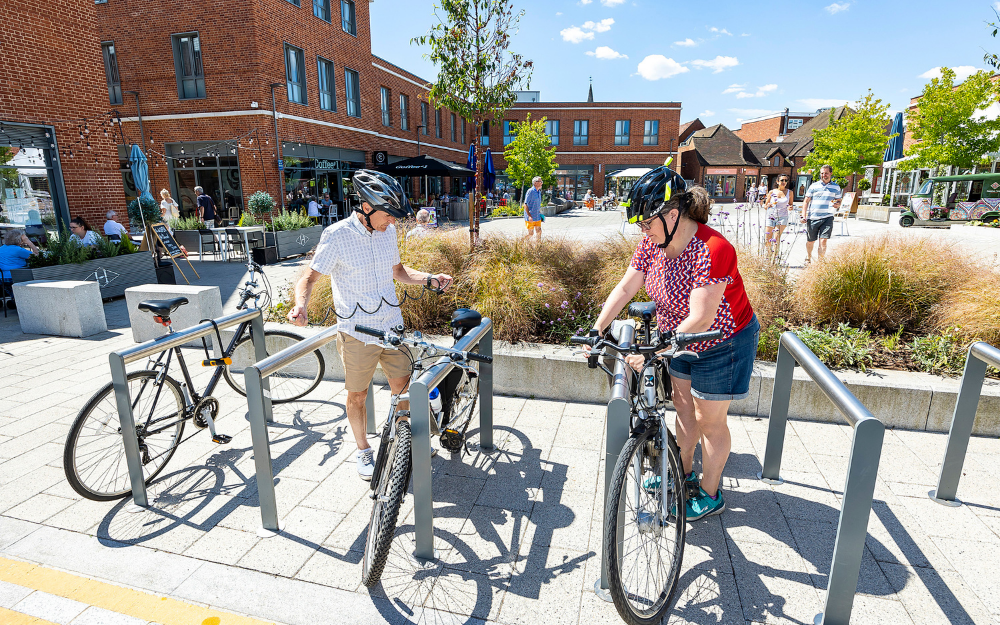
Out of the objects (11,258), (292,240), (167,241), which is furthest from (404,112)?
(11,258)

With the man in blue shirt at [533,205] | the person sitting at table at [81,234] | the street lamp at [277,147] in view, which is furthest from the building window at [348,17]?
the person sitting at table at [81,234]

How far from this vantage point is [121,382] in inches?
121

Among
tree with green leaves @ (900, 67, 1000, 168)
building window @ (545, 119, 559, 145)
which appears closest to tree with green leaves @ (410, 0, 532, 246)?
tree with green leaves @ (900, 67, 1000, 168)

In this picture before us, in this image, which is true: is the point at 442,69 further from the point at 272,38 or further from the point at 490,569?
the point at 272,38

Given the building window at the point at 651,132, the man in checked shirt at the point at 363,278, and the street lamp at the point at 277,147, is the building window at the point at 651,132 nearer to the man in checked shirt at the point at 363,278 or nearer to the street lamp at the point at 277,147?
the street lamp at the point at 277,147

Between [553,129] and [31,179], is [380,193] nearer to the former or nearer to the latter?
[31,179]

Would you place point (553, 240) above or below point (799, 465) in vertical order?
above

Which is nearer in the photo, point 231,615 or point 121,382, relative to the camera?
point 231,615

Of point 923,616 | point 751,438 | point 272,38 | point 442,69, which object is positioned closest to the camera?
point 923,616

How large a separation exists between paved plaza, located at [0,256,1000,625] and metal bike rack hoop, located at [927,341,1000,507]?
0.11m

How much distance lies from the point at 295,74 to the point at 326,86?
2108 mm

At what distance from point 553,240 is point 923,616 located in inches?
220

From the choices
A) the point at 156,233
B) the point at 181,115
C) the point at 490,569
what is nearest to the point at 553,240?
the point at 490,569

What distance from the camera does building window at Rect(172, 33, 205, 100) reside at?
1864 centimetres
